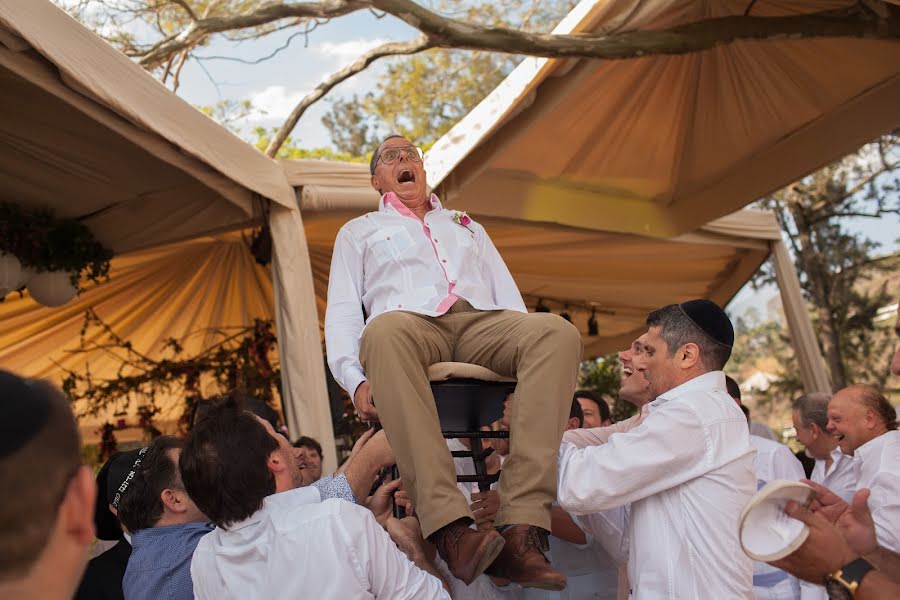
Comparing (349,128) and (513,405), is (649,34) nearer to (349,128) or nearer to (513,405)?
(513,405)

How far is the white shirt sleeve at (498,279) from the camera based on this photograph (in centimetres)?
336

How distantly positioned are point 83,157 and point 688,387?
3638mm

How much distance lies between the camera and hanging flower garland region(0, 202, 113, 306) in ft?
17.0

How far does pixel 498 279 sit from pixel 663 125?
322 cm

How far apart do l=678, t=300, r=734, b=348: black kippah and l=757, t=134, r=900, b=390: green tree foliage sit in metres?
8.93

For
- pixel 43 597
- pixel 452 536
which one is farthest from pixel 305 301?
pixel 43 597

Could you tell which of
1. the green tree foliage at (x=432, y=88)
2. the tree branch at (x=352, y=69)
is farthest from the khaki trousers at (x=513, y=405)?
the green tree foliage at (x=432, y=88)

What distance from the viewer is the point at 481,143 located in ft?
17.6

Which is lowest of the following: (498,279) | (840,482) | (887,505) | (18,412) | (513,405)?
(840,482)

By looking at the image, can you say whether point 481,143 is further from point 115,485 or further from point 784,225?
point 784,225

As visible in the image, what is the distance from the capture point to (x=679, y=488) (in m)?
2.64

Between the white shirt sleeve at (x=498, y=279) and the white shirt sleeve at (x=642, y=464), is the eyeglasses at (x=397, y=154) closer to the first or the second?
the white shirt sleeve at (x=498, y=279)

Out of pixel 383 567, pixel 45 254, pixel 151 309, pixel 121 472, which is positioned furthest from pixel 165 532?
pixel 151 309

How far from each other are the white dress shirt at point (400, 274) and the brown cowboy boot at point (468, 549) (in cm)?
70
